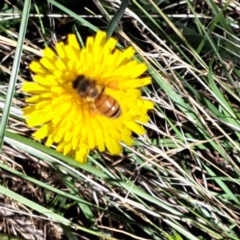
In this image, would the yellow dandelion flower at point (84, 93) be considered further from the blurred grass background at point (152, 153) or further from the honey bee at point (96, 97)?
the blurred grass background at point (152, 153)

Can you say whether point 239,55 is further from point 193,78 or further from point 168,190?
point 168,190

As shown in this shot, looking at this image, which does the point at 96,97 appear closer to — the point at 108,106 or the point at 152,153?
the point at 108,106

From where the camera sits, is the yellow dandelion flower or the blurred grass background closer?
the yellow dandelion flower

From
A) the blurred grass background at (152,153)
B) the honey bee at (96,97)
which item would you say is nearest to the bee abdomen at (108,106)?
the honey bee at (96,97)

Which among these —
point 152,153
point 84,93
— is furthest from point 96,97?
point 152,153

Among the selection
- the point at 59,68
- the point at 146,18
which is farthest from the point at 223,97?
the point at 59,68

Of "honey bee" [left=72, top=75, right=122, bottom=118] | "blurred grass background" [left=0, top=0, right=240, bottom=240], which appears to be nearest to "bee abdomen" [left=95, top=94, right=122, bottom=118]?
"honey bee" [left=72, top=75, right=122, bottom=118]

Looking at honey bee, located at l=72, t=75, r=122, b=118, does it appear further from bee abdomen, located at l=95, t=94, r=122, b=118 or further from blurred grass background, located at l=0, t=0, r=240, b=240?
blurred grass background, located at l=0, t=0, r=240, b=240
